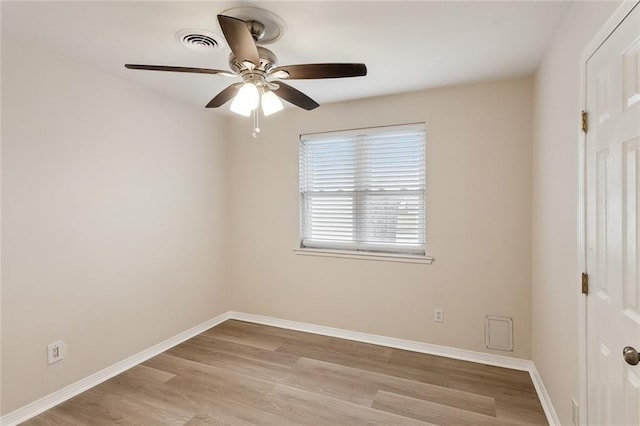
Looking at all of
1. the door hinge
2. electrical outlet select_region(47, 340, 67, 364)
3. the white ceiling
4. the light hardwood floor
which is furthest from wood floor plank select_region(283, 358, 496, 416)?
the white ceiling

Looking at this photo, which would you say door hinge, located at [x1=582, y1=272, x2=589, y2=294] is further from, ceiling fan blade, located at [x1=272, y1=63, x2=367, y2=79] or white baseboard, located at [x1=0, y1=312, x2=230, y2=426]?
white baseboard, located at [x1=0, y1=312, x2=230, y2=426]

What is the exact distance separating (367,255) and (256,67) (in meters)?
2.10

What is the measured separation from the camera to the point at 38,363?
7.05ft

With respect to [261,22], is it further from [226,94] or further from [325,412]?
[325,412]

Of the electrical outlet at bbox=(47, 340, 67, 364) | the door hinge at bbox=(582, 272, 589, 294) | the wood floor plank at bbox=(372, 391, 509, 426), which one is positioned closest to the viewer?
the door hinge at bbox=(582, 272, 589, 294)

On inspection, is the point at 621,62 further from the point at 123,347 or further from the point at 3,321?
the point at 123,347

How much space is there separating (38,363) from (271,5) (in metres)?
2.72

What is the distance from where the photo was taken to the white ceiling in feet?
5.61

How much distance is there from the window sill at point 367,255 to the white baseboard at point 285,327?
0.78m

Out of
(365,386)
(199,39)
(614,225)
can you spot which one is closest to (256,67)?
(199,39)

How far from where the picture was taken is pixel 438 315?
2.95 metres

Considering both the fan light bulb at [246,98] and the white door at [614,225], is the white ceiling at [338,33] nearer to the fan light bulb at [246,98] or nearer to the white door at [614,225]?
the fan light bulb at [246,98]

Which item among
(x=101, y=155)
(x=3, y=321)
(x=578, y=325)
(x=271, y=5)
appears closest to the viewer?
(x=578, y=325)

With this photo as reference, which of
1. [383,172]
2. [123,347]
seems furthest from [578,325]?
[123,347]
